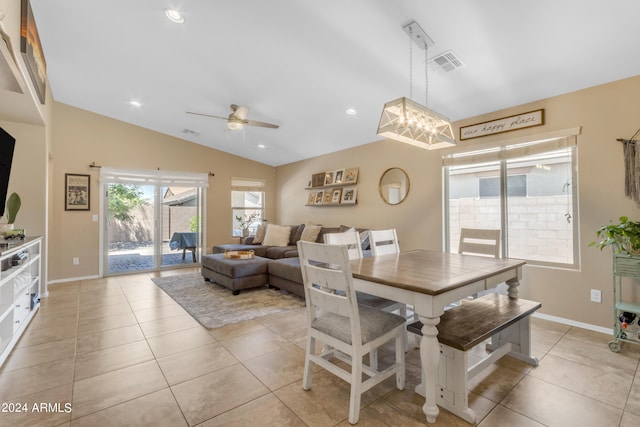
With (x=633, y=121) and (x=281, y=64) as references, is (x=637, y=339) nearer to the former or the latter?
(x=633, y=121)

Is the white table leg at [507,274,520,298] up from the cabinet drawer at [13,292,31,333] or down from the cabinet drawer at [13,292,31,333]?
up

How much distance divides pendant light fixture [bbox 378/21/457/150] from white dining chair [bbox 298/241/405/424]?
1.10m

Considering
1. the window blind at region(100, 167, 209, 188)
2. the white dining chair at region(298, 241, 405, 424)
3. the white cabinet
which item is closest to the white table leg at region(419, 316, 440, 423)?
the white dining chair at region(298, 241, 405, 424)


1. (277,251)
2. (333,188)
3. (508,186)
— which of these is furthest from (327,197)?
(508,186)

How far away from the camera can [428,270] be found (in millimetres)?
2053

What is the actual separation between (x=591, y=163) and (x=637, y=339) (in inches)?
62.8

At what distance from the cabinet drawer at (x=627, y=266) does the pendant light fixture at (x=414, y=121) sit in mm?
1708

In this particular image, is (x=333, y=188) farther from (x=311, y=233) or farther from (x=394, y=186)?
(x=394, y=186)

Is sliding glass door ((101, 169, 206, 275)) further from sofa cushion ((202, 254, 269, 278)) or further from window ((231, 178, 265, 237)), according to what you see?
sofa cushion ((202, 254, 269, 278))

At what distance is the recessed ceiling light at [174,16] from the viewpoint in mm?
2644

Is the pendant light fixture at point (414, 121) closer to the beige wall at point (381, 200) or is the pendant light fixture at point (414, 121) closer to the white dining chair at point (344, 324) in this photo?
the white dining chair at point (344, 324)

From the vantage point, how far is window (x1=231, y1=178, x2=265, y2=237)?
687cm

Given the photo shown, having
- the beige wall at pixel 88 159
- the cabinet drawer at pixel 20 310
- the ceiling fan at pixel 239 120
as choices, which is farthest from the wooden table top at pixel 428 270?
the beige wall at pixel 88 159

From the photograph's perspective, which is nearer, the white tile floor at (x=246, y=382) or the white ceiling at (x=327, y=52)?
the white tile floor at (x=246, y=382)
